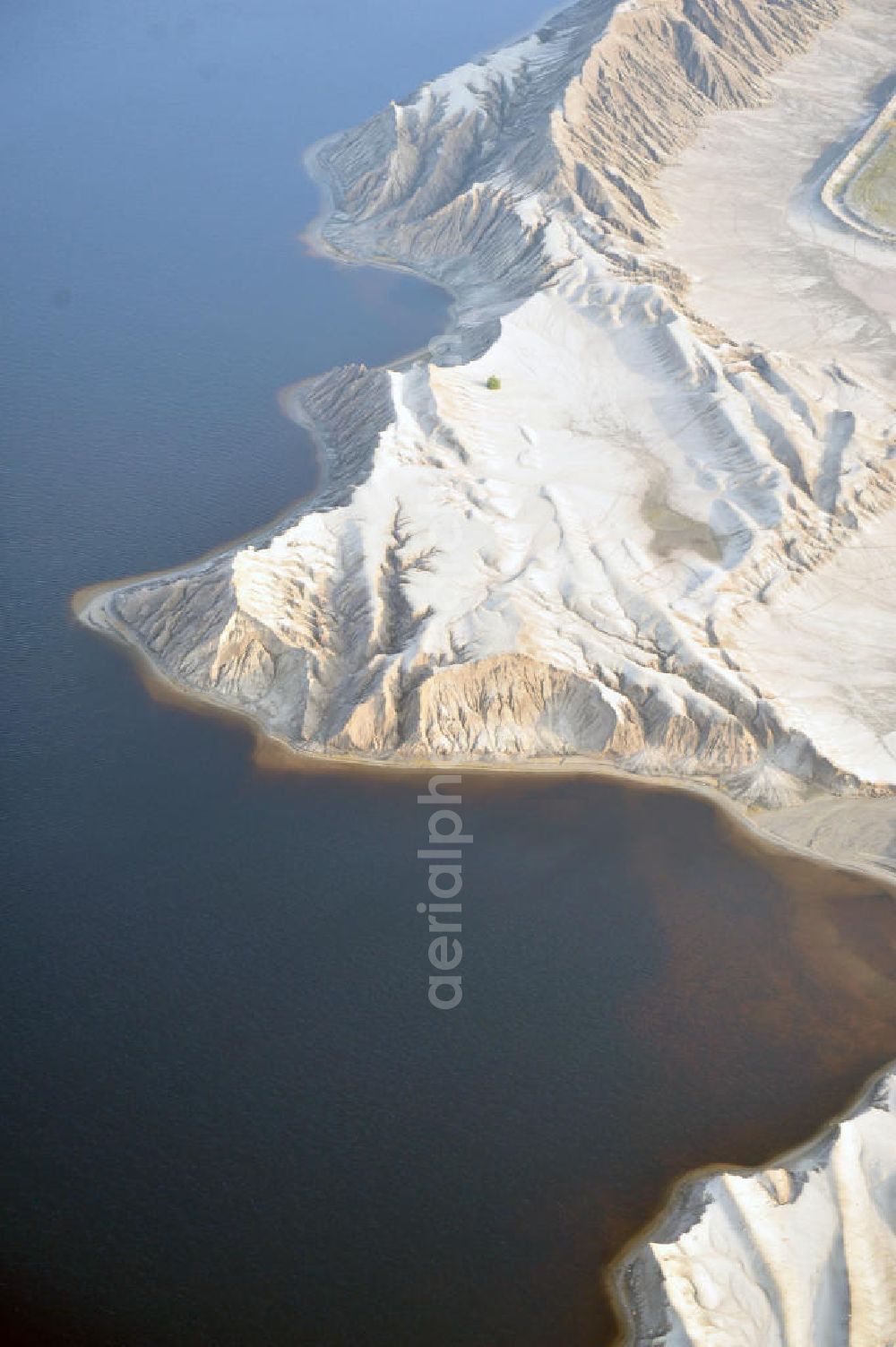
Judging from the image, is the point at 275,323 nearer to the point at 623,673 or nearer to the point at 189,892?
the point at 623,673

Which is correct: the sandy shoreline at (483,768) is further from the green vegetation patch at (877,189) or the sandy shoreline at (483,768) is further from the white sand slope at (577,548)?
the green vegetation patch at (877,189)

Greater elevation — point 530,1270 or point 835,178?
point 835,178

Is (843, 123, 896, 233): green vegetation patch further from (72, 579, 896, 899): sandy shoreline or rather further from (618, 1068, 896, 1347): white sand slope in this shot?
(618, 1068, 896, 1347): white sand slope

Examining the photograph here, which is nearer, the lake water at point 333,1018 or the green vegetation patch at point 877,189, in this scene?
the lake water at point 333,1018

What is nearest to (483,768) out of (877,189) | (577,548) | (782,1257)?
(577,548)

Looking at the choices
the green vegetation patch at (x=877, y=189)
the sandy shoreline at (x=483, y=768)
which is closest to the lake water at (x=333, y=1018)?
the sandy shoreline at (x=483, y=768)

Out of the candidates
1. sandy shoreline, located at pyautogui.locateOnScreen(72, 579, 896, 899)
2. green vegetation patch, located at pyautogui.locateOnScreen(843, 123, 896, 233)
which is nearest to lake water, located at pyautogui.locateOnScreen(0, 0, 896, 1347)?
sandy shoreline, located at pyautogui.locateOnScreen(72, 579, 896, 899)

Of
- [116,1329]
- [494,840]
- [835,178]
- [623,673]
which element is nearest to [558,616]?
[623,673]

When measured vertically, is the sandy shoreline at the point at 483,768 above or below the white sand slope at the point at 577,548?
below

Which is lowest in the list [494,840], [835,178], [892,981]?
[892,981]
